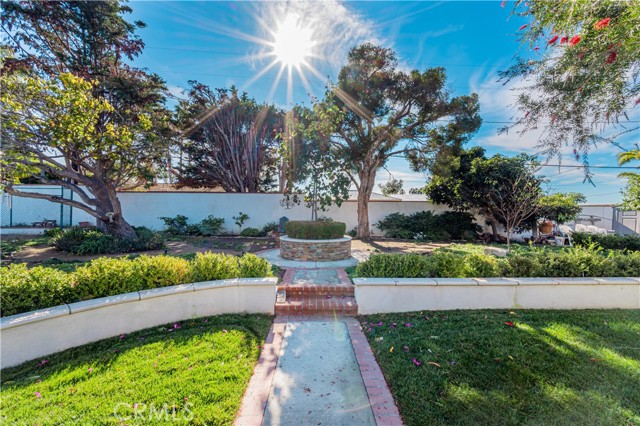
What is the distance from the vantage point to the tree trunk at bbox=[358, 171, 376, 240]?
11688 millimetres

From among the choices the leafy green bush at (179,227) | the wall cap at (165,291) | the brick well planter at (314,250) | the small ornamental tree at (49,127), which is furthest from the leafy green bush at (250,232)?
the wall cap at (165,291)

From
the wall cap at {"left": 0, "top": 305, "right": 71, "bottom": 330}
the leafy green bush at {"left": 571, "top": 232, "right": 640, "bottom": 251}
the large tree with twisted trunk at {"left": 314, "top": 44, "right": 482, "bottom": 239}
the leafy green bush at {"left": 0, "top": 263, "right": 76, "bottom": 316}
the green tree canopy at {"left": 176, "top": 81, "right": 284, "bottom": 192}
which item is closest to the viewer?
the wall cap at {"left": 0, "top": 305, "right": 71, "bottom": 330}

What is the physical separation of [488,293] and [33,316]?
6.09 meters

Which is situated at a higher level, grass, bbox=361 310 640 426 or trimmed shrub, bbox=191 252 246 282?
trimmed shrub, bbox=191 252 246 282

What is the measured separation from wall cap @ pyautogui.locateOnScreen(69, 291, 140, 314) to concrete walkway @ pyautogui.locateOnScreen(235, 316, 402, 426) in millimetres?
1937

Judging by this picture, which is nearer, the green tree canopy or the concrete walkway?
the concrete walkway

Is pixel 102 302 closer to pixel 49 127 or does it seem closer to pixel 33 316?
pixel 33 316

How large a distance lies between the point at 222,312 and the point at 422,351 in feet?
9.66

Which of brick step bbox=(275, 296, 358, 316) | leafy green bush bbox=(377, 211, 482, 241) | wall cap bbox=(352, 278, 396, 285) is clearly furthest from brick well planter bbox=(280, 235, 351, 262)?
leafy green bush bbox=(377, 211, 482, 241)

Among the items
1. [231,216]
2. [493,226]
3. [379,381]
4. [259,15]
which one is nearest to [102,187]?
[231,216]

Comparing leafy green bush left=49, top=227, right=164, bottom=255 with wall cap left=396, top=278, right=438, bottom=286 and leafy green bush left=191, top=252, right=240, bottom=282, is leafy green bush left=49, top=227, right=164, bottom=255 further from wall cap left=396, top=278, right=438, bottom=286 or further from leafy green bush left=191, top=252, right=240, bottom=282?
wall cap left=396, top=278, right=438, bottom=286

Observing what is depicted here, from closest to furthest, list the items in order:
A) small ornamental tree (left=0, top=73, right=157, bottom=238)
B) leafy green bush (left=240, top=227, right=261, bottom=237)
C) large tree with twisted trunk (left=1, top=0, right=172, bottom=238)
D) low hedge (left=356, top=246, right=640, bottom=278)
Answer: low hedge (left=356, top=246, right=640, bottom=278)
small ornamental tree (left=0, top=73, right=157, bottom=238)
large tree with twisted trunk (left=1, top=0, right=172, bottom=238)
leafy green bush (left=240, top=227, right=261, bottom=237)

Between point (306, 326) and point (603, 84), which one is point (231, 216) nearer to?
point (306, 326)

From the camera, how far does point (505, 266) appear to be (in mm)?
4559
